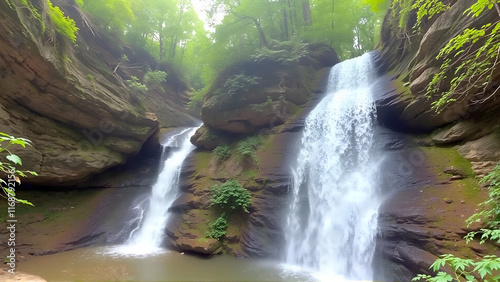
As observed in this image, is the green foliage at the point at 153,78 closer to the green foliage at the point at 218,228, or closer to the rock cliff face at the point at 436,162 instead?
the green foliage at the point at 218,228

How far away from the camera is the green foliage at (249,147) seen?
39.1ft

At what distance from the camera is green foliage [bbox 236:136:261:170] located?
11.9 metres

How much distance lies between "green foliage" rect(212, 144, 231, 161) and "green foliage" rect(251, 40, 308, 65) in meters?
5.37

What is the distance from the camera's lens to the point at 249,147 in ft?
40.3

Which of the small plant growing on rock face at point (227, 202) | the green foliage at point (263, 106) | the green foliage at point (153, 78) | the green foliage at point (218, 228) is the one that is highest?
the green foliage at point (153, 78)

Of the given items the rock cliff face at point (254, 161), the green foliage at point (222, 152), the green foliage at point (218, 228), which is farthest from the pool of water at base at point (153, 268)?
the green foliage at point (222, 152)

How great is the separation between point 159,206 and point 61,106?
6.02 meters

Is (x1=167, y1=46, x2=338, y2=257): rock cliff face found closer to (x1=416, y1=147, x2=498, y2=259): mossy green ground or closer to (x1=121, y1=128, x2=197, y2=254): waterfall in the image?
(x1=121, y1=128, x2=197, y2=254): waterfall

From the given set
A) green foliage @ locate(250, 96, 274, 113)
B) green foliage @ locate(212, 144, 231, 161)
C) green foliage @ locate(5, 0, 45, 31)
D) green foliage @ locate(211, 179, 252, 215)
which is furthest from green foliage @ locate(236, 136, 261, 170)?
green foliage @ locate(5, 0, 45, 31)

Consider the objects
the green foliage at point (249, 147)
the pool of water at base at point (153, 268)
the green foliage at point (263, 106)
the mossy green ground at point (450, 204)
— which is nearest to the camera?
the mossy green ground at point (450, 204)

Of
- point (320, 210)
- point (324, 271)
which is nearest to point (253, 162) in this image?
point (320, 210)

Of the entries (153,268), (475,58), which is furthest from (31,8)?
(475,58)

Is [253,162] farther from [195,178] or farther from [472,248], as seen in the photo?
[472,248]

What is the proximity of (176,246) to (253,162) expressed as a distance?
4.76 metres
